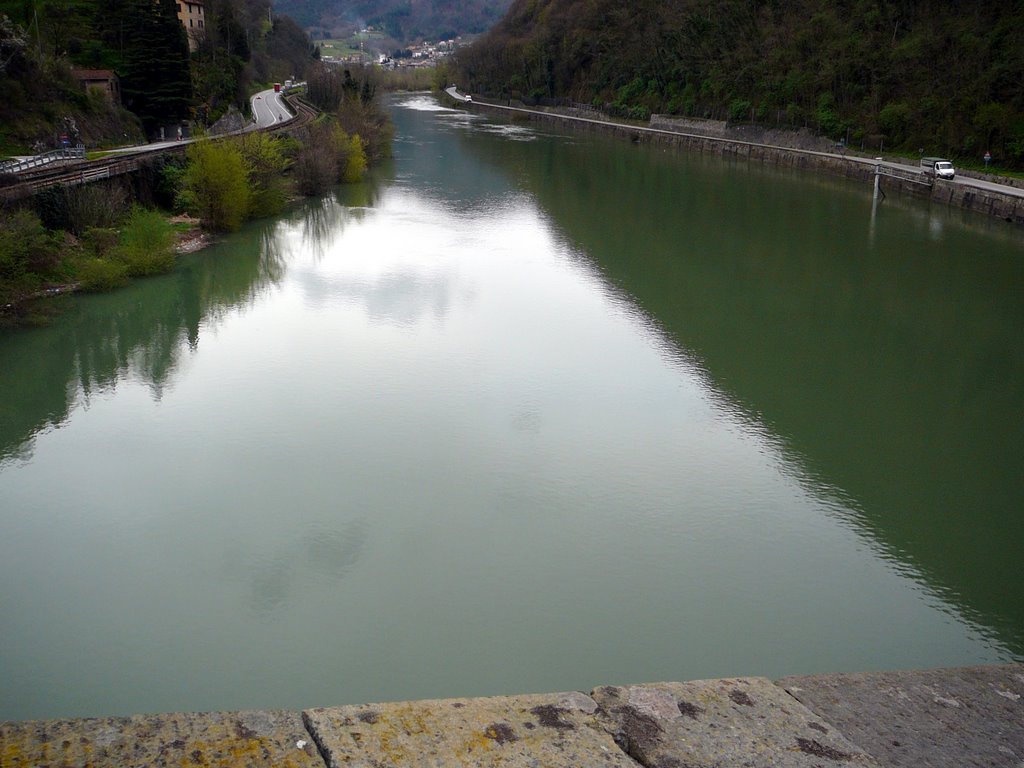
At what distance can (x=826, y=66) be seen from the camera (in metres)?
43.5

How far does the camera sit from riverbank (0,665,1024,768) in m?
3.62

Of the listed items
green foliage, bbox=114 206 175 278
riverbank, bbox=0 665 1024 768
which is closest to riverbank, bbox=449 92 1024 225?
green foliage, bbox=114 206 175 278

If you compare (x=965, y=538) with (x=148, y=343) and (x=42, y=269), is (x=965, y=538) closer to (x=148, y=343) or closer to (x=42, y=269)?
(x=148, y=343)

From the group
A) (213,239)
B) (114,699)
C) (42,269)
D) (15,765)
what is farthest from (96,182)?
(15,765)

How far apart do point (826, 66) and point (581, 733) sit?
46015mm

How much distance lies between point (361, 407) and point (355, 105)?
104ft

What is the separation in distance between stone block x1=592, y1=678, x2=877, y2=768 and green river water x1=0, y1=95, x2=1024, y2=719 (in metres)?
2.77

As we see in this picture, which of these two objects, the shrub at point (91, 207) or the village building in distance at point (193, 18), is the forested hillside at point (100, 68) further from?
the shrub at point (91, 207)

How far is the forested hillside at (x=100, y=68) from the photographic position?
28672 millimetres

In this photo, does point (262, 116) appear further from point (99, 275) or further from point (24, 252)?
point (24, 252)

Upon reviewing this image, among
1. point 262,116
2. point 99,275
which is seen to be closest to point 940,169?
point 99,275

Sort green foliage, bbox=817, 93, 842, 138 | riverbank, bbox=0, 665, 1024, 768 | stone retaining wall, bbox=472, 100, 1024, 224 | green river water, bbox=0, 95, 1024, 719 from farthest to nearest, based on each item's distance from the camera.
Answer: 1. green foliage, bbox=817, 93, 842, 138
2. stone retaining wall, bbox=472, 100, 1024, 224
3. green river water, bbox=0, 95, 1024, 719
4. riverbank, bbox=0, 665, 1024, 768

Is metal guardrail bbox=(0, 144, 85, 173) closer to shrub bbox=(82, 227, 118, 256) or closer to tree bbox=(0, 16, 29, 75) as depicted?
shrub bbox=(82, 227, 118, 256)

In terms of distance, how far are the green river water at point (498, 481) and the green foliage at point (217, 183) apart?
4.02 metres
